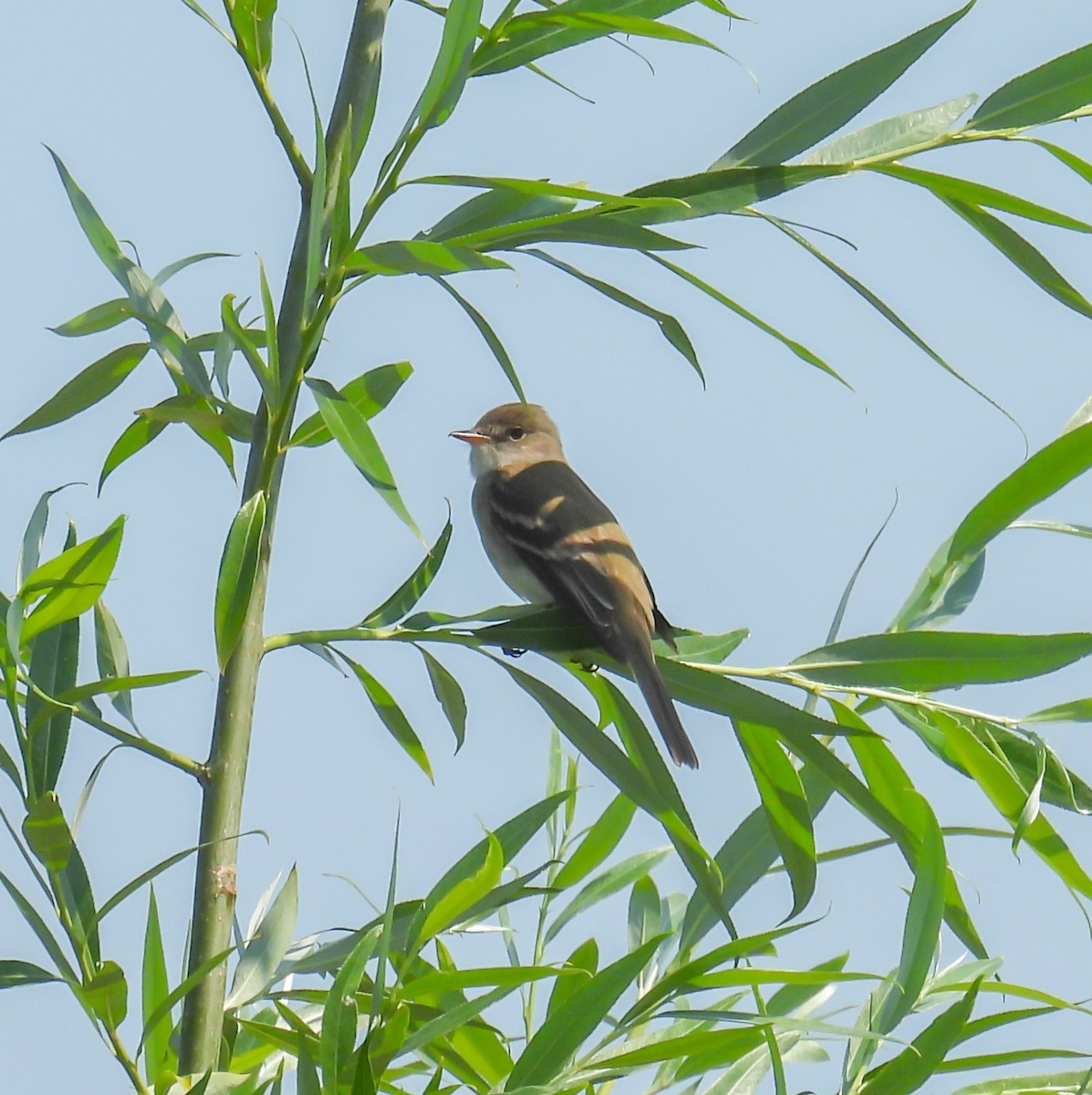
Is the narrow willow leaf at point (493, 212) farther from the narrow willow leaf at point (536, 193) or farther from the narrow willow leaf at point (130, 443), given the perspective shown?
the narrow willow leaf at point (130, 443)

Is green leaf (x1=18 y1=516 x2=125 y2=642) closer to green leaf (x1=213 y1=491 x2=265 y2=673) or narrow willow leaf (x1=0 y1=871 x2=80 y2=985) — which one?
green leaf (x1=213 y1=491 x2=265 y2=673)

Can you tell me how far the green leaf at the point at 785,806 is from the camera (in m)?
2.06

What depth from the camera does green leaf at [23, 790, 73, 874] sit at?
1.79m

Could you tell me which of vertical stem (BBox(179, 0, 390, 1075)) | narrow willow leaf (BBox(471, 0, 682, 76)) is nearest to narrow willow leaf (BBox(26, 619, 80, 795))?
vertical stem (BBox(179, 0, 390, 1075))

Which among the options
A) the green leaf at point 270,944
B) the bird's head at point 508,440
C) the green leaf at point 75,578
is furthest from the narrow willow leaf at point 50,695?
the bird's head at point 508,440

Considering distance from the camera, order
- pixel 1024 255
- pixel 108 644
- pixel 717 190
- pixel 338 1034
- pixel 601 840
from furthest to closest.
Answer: pixel 601 840 → pixel 1024 255 → pixel 108 644 → pixel 717 190 → pixel 338 1034

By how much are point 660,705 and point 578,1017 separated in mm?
822

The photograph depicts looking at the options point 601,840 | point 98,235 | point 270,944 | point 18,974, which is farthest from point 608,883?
point 98,235

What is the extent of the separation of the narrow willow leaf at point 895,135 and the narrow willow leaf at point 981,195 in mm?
33

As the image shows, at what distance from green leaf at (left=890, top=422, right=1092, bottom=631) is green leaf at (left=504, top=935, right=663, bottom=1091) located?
758mm

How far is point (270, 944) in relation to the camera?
2.04 meters

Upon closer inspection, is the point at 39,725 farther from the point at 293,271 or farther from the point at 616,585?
the point at 616,585

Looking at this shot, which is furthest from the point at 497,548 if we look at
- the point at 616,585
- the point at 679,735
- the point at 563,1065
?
the point at 563,1065

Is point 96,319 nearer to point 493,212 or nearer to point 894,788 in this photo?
point 493,212
